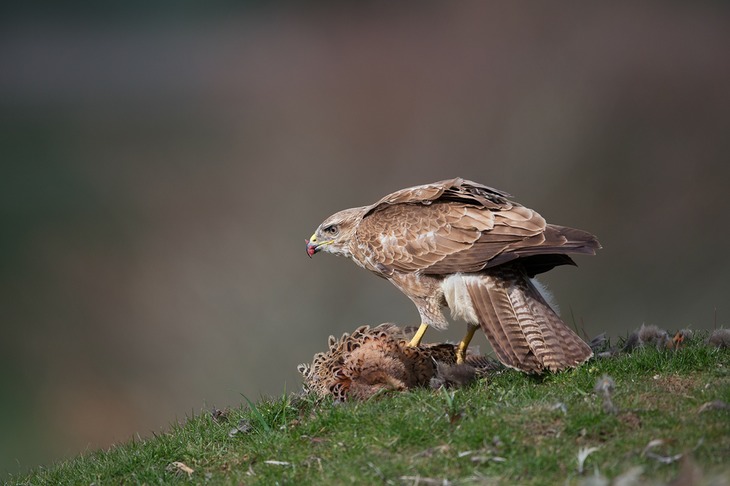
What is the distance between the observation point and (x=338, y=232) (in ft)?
23.0

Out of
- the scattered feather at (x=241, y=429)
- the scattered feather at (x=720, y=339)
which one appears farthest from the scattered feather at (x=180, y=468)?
the scattered feather at (x=720, y=339)

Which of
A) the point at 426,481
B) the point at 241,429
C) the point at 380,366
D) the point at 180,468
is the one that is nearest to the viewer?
the point at 426,481

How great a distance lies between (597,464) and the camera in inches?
147

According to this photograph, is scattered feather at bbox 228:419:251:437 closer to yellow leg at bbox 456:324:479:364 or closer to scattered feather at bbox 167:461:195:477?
scattered feather at bbox 167:461:195:477

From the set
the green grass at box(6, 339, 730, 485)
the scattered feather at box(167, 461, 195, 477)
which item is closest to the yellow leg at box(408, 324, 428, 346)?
the green grass at box(6, 339, 730, 485)

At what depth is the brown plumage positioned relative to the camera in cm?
558

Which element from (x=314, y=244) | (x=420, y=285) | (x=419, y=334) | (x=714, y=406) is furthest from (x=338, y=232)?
(x=714, y=406)

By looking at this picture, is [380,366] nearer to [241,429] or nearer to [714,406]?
[241,429]

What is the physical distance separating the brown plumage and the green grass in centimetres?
22

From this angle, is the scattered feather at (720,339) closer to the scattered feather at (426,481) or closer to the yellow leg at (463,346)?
the yellow leg at (463,346)

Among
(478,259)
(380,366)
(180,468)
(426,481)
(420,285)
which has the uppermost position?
(478,259)

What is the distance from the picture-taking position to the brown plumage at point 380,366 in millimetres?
5582

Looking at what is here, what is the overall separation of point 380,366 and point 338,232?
5.40 ft

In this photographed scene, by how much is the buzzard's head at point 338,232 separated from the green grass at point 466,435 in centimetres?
166
